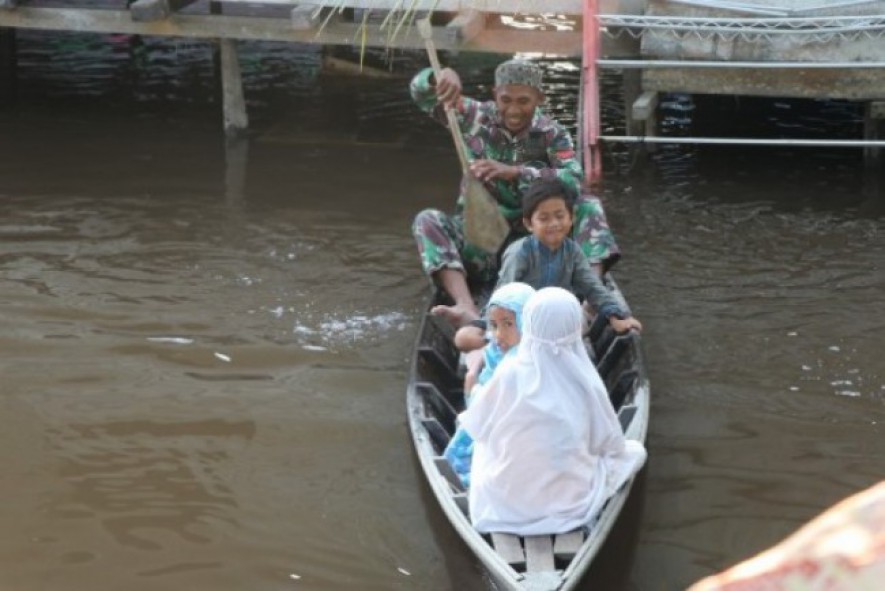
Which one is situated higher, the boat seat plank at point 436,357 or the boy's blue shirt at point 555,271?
the boy's blue shirt at point 555,271

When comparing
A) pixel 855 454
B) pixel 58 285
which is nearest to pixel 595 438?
pixel 855 454

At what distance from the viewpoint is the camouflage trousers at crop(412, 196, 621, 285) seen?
6.26 m

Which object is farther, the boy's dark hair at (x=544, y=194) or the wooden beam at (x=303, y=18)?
the wooden beam at (x=303, y=18)

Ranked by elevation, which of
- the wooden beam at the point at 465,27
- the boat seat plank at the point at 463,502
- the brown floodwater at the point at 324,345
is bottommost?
the brown floodwater at the point at 324,345

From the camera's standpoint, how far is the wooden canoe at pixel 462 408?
3.63 m

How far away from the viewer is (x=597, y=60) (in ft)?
29.5

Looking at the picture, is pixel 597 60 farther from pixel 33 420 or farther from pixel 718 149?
pixel 33 420

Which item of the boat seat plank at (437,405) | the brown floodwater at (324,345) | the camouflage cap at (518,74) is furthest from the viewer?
the camouflage cap at (518,74)

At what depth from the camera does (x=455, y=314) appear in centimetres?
567

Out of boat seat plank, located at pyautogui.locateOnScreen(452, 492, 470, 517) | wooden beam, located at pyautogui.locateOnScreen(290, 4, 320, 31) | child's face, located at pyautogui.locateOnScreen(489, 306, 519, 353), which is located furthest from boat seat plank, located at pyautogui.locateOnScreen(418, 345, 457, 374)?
wooden beam, located at pyautogui.locateOnScreen(290, 4, 320, 31)

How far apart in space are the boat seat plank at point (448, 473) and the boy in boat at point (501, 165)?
1.68m

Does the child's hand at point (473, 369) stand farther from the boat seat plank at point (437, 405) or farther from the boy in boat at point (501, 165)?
the boy in boat at point (501, 165)

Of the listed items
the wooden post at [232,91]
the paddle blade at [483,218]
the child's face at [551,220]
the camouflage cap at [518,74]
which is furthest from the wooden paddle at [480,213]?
the wooden post at [232,91]

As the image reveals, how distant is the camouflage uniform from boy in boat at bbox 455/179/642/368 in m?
0.81
